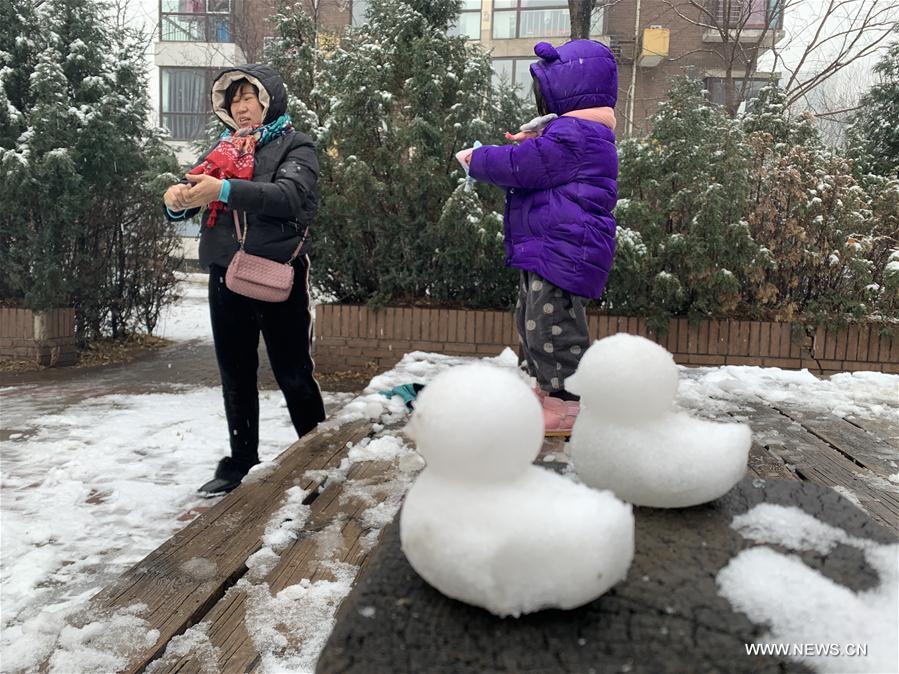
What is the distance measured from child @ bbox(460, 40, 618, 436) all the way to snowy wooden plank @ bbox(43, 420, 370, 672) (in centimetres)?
117

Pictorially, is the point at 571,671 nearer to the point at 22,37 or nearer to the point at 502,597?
the point at 502,597

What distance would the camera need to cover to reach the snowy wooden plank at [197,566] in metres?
1.46

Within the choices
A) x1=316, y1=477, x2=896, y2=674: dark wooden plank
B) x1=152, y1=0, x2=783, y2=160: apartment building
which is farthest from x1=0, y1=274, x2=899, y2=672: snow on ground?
x1=152, y1=0, x2=783, y2=160: apartment building

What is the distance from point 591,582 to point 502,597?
108mm

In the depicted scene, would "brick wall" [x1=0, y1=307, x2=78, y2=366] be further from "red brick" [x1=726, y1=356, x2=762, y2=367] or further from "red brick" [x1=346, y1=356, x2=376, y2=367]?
"red brick" [x1=726, y1=356, x2=762, y2=367]

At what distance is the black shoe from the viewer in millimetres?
2998

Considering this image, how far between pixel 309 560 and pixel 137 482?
2.07 metres

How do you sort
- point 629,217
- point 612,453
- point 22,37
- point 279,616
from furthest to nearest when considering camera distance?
1. point 22,37
2. point 629,217
3. point 279,616
4. point 612,453

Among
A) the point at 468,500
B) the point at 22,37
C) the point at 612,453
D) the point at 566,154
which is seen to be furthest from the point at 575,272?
the point at 22,37

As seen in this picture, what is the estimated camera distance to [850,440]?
2.78 meters

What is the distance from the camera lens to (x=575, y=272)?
284 centimetres

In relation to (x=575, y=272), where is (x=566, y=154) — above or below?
above
